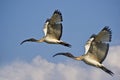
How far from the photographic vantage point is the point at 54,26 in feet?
111

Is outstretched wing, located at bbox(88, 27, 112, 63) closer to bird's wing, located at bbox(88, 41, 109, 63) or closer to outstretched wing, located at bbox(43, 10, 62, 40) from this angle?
bird's wing, located at bbox(88, 41, 109, 63)

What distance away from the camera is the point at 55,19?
110 ft

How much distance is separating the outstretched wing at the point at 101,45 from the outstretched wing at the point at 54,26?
6.58m

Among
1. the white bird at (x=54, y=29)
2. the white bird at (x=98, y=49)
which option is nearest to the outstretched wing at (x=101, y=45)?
the white bird at (x=98, y=49)

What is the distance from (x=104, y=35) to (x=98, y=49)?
924mm

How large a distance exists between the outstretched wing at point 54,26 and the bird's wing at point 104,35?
708 centimetres

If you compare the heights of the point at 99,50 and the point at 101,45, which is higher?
the point at 101,45

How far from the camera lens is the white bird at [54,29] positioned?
33.3 metres

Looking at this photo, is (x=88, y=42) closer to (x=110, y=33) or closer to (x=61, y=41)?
(x=110, y=33)

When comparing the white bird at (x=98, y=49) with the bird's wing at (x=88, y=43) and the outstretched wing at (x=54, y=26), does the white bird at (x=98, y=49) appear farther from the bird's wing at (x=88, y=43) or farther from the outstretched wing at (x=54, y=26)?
the outstretched wing at (x=54, y=26)

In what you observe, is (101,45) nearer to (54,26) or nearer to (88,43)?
(88,43)

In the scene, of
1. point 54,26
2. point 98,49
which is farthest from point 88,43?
point 54,26

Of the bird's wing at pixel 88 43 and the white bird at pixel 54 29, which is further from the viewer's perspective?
the white bird at pixel 54 29

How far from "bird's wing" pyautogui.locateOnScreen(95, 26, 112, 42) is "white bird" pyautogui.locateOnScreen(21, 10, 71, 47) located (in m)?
6.93
